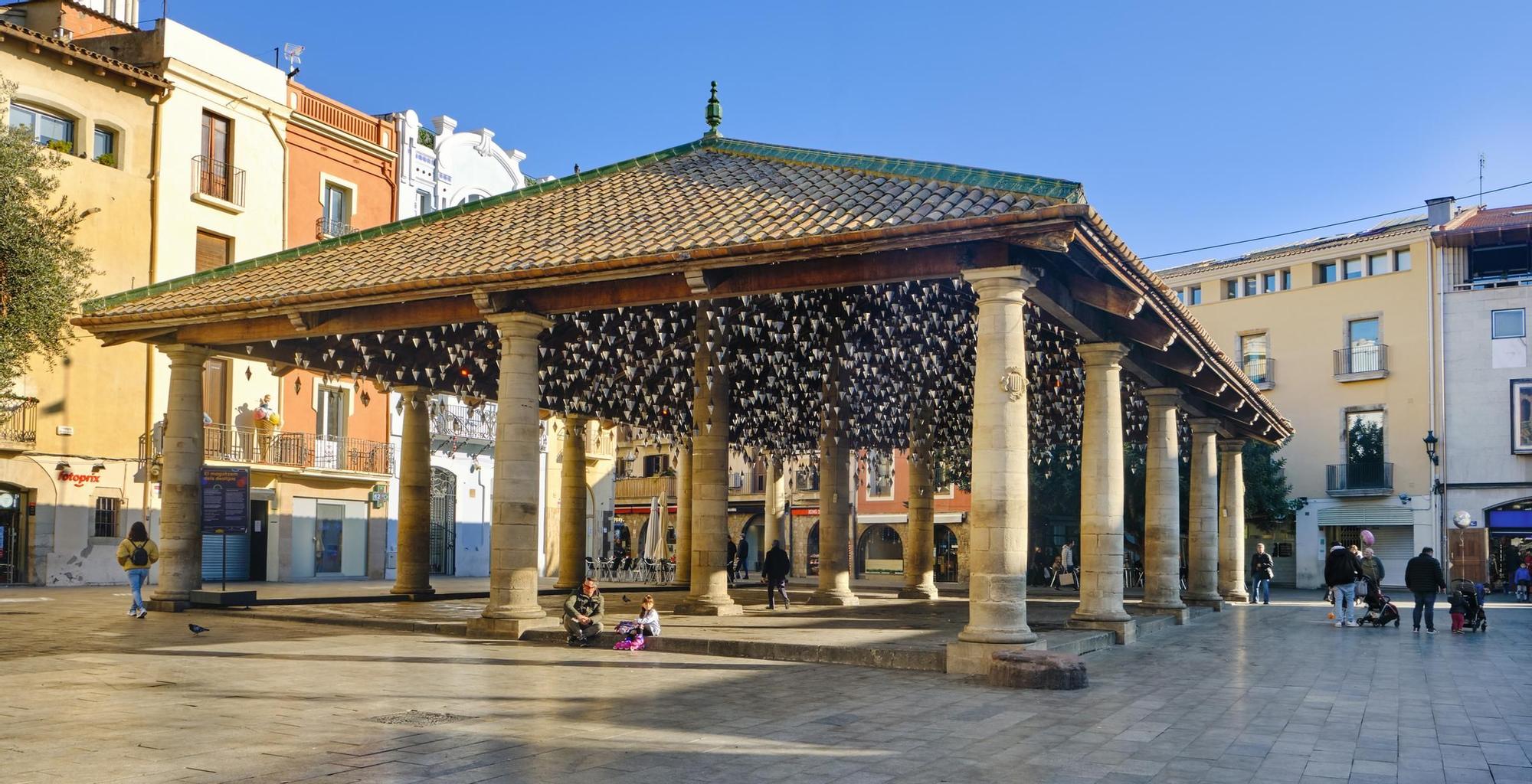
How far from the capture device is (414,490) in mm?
22594

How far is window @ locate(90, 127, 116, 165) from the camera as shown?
29969 mm

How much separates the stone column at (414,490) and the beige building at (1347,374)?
30970 millimetres

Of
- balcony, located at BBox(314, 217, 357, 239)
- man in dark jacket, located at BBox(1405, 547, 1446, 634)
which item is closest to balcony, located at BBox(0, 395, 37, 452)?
balcony, located at BBox(314, 217, 357, 239)

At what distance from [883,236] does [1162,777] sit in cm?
668

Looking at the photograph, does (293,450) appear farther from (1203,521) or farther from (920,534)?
(1203,521)

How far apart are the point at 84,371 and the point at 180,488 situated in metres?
12.0

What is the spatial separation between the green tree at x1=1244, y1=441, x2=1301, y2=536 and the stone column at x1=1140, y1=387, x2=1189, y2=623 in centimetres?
2212

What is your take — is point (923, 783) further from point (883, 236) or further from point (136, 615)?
point (136, 615)

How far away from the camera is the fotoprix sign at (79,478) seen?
2888cm

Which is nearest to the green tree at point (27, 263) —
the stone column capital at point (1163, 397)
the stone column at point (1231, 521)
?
the stone column capital at point (1163, 397)

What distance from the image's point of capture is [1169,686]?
485 inches

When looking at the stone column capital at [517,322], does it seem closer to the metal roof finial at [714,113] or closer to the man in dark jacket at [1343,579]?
the metal roof finial at [714,113]

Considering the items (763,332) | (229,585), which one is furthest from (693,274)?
(229,585)

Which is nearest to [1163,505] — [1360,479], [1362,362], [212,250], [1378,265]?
[1360,479]
